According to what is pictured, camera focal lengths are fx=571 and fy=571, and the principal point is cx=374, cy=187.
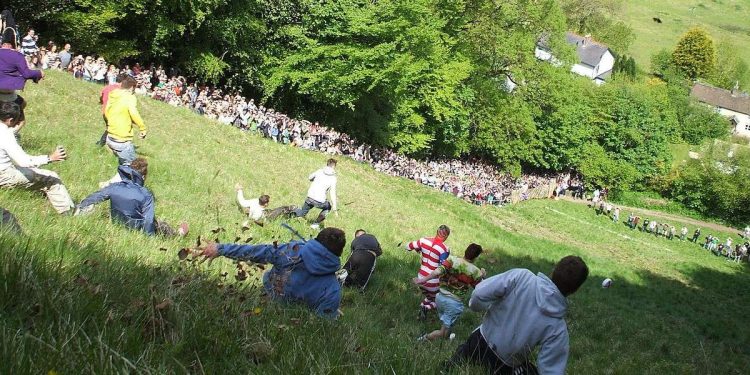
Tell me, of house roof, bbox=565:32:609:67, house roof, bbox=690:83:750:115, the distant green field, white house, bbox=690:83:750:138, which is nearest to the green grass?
house roof, bbox=565:32:609:67

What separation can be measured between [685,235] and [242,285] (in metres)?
58.5

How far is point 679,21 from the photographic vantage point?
153 meters

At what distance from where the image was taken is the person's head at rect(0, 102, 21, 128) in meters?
6.75

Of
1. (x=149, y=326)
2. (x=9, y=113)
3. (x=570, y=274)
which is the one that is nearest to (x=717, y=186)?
(x=570, y=274)

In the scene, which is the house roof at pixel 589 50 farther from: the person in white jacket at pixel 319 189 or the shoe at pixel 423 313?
the shoe at pixel 423 313

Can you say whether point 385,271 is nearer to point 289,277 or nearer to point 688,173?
point 289,277

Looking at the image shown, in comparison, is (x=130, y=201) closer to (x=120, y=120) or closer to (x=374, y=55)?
(x=120, y=120)

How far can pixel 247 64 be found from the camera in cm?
4012

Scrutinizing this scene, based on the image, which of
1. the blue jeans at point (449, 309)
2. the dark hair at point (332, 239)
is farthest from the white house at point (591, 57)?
the dark hair at point (332, 239)

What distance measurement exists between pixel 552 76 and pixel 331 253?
160 feet

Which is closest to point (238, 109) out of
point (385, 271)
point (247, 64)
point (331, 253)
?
point (247, 64)

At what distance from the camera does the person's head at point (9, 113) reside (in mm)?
6750

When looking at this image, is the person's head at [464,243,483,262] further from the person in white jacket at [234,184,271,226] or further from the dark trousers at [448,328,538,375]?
the person in white jacket at [234,184,271,226]

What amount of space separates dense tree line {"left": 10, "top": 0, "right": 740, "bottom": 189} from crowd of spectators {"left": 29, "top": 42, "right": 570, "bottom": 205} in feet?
5.47
